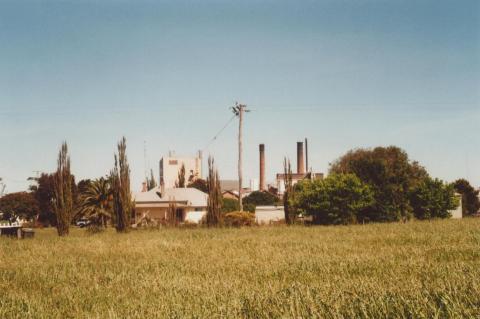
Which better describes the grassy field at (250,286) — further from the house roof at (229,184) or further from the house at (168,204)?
the house roof at (229,184)

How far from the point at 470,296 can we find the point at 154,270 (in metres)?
5.57

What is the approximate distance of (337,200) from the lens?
94.4ft

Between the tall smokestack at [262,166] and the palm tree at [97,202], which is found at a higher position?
the tall smokestack at [262,166]

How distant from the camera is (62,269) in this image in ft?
27.3

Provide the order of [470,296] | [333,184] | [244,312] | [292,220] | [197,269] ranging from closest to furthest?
[470,296]
[244,312]
[197,269]
[292,220]
[333,184]

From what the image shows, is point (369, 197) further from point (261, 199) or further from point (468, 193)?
point (261, 199)

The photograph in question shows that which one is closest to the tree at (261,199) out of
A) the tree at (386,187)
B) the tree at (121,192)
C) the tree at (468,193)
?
the tree at (468,193)

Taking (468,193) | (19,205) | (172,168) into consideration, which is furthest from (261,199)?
(19,205)

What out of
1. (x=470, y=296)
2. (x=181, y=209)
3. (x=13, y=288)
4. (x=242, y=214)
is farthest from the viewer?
(x=181, y=209)

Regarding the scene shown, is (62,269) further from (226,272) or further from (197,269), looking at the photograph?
(226,272)

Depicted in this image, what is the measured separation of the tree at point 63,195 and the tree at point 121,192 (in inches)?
88.3

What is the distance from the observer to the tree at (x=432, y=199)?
108 ft

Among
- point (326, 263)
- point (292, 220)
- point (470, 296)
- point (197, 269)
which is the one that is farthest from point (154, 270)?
point (292, 220)

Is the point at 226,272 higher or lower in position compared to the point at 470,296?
lower
